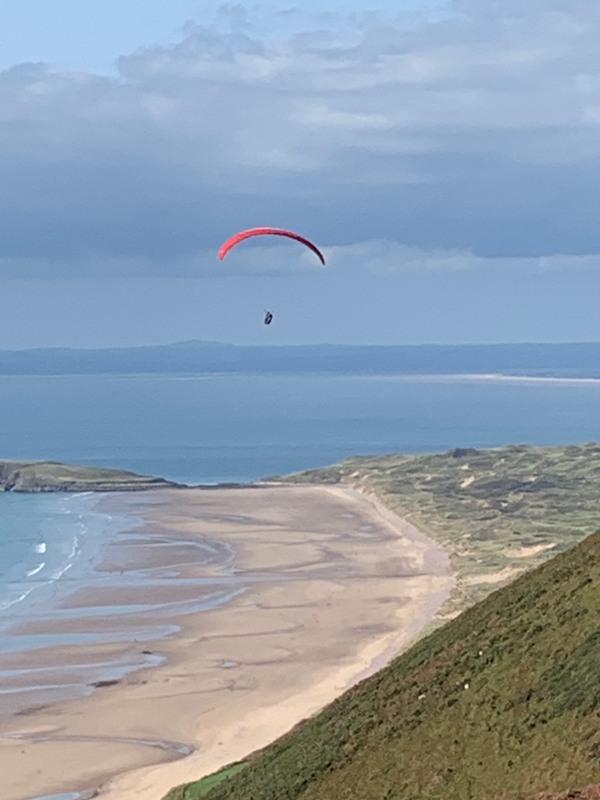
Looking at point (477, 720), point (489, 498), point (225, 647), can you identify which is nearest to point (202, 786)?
point (477, 720)

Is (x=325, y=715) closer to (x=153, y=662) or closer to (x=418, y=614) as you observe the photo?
(x=153, y=662)

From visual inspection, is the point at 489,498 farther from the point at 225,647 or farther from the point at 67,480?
the point at 225,647

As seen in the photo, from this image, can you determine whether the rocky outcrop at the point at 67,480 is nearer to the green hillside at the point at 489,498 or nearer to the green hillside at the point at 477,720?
the green hillside at the point at 489,498

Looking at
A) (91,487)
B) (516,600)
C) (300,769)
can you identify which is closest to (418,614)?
(516,600)

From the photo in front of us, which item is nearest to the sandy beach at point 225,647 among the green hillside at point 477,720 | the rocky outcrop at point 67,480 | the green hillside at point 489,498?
the green hillside at point 489,498

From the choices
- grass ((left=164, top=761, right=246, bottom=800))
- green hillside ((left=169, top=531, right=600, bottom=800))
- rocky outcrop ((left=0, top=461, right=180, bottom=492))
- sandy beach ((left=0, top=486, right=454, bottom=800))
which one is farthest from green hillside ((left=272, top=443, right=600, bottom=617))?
green hillside ((left=169, top=531, right=600, bottom=800))

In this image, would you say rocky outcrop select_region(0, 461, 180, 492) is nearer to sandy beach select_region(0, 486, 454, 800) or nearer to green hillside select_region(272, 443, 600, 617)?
green hillside select_region(272, 443, 600, 617)
